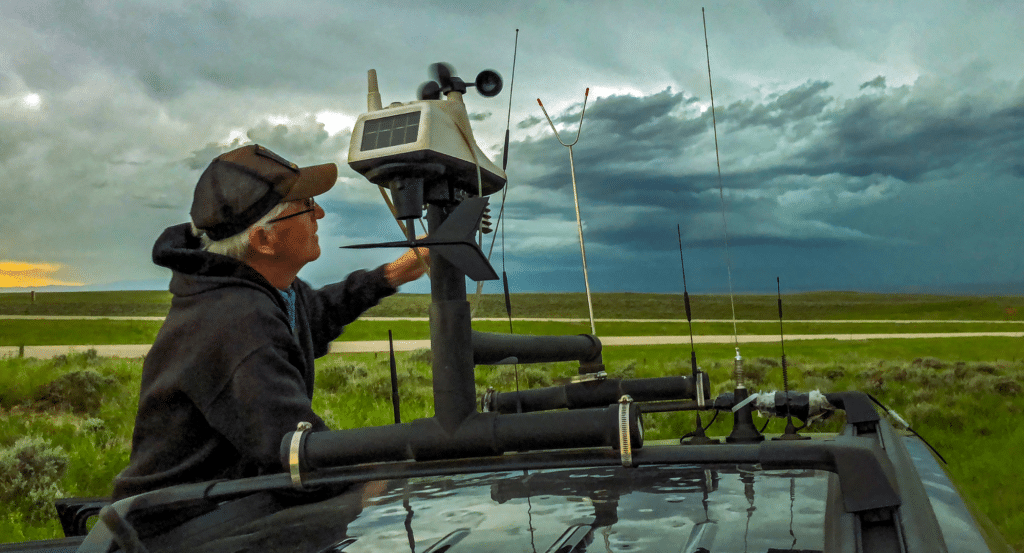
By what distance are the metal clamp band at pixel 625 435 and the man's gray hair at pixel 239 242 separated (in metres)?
1.82

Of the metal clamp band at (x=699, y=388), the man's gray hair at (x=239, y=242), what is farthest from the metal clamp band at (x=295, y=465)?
the metal clamp band at (x=699, y=388)

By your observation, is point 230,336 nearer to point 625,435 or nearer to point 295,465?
point 295,465

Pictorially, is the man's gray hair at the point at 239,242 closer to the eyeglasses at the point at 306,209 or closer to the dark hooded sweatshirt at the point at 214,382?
the eyeglasses at the point at 306,209

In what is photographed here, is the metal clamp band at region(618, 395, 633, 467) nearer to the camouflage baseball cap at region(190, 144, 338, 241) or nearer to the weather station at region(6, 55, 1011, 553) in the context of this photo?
the weather station at region(6, 55, 1011, 553)

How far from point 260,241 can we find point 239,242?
76 millimetres

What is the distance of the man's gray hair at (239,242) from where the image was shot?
2682mm

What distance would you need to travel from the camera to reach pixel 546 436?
4.61ft

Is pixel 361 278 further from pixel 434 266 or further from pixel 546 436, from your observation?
pixel 546 436

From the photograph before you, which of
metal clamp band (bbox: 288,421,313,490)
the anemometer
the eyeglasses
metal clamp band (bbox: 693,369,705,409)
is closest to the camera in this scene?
metal clamp band (bbox: 288,421,313,490)

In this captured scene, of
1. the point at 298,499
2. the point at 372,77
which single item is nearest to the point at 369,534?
the point at 298,499

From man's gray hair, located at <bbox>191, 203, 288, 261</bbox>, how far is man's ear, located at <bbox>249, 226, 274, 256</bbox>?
0.04 ft

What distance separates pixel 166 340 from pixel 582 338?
151 centimetres

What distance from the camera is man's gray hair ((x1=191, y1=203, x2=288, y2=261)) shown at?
268cm

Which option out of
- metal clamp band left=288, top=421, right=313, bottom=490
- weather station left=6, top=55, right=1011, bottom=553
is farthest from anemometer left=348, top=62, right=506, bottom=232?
metal clamp band left=288, top=421, right=313, bottom=490
